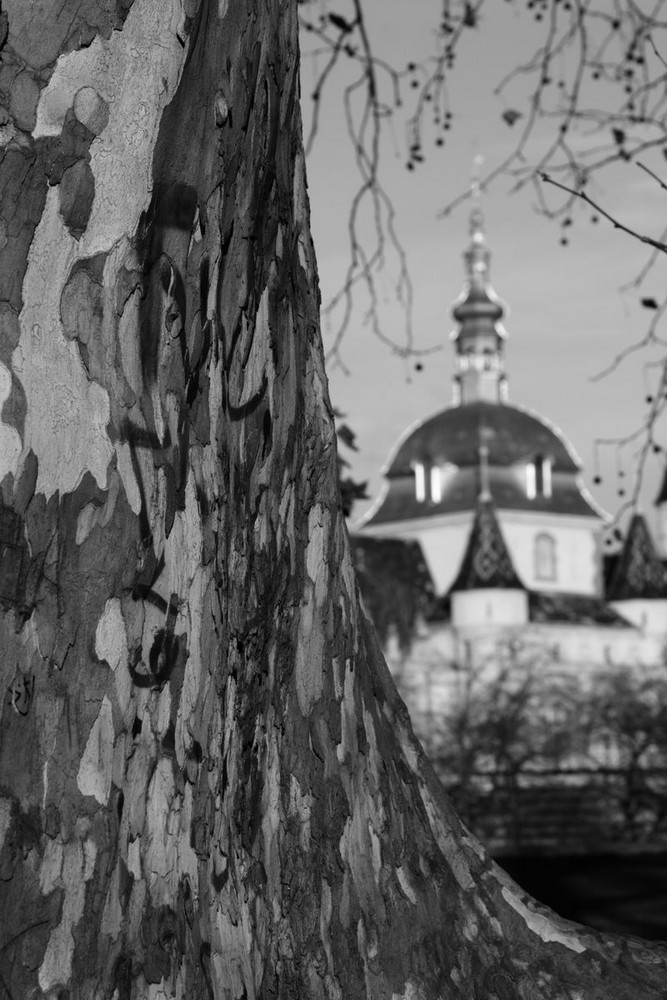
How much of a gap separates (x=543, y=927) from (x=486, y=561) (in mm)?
67972

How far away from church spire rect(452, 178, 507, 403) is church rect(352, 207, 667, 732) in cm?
7

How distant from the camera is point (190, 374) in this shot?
2.33 meters

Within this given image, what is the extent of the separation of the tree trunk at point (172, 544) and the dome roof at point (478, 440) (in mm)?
81422

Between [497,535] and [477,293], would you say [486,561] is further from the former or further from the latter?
[477,293]

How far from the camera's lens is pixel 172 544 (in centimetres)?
228

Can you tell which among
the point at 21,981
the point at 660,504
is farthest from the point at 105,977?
the point at 660,504

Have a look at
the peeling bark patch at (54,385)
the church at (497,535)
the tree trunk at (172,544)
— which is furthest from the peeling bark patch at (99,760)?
the church at (497,535)

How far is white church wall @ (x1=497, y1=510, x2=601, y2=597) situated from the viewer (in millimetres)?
83188

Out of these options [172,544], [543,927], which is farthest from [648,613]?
[172,544]

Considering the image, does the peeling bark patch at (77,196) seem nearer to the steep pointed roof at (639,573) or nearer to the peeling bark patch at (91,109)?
the peeling bark patch at (91,109)

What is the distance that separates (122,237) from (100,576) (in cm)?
45

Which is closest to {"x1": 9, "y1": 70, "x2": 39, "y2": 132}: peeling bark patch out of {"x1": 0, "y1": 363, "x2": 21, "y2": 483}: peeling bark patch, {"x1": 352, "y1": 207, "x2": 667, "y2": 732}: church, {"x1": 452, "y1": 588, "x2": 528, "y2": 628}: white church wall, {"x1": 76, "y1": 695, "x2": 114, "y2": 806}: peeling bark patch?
{"x1": 0, "y1": 363, "x2": 21, "y2": 483}: peeling bark patch

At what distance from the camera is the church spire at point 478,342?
8988 centimetres

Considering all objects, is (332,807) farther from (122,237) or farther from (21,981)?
(122,237)
